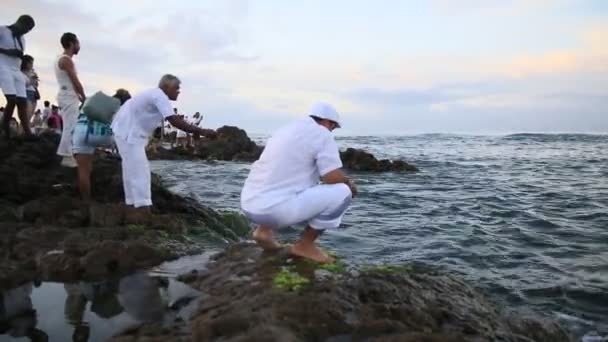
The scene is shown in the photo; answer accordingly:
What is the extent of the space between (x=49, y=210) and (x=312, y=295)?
461 centimetres

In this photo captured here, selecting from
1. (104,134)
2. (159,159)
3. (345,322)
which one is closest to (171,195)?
(104,134)

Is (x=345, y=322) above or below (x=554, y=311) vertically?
above

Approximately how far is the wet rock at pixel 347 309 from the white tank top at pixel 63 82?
4397 millimetres

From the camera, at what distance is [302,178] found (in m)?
4.75

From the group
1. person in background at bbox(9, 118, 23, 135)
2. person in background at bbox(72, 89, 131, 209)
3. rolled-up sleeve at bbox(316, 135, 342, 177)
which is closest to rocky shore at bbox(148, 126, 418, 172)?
person in background at bbox(9, 118, 23, 135)

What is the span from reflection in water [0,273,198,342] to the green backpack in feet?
9.21

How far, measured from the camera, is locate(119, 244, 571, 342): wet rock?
10.6 feet

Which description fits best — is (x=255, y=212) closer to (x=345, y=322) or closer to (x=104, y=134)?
(x=345, y=322)

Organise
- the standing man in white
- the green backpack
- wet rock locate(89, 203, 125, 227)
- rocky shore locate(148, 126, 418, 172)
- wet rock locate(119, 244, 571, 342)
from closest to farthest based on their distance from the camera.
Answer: wet rock locate(119, 244, 571, 342), wet rock locate(89, 203, 125, 227), the green backpack, the standing man in white, rocky shore locate(148, 126, 418, 172)

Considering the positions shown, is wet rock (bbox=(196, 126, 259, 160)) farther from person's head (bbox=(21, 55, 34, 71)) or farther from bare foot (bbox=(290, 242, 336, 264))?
bare foot (bbox=(290, 242, 336, 264))

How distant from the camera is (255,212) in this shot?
15.8 ft

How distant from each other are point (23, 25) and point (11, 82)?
96cm

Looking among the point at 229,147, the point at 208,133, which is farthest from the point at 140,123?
the point at 229,147

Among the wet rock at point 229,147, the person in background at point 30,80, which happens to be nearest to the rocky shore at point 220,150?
the wet rock at point 229,147
